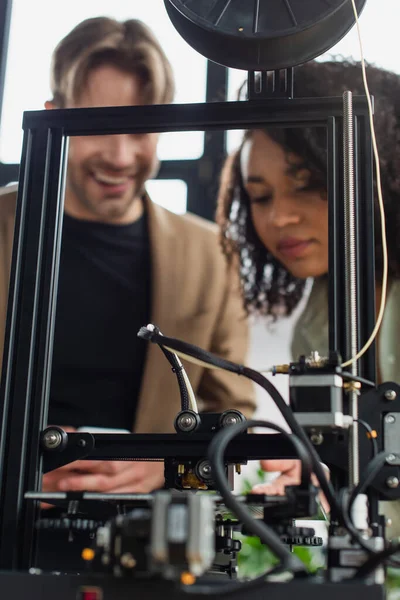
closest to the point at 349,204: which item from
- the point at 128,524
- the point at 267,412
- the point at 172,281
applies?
the point at 128,524

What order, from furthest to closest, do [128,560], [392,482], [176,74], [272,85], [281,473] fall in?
[176,74] → [281,473] → [272,85] → [392,482] → [128,560]

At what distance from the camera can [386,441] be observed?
1023mm

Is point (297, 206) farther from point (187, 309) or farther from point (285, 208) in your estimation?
point (187, 309)

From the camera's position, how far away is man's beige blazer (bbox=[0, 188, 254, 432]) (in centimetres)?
232

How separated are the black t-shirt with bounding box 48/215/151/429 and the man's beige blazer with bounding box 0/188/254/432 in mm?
37

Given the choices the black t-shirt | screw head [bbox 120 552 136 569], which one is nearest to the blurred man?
the black t-shirt

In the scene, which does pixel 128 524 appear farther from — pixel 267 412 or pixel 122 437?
pixel 267 412

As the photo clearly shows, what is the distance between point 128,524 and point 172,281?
169 cm

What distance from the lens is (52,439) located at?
3.66 ft

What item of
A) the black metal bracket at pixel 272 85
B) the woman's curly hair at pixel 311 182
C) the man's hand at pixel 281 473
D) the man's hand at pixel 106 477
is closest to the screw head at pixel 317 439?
the black metal bracket at pixel 272 85

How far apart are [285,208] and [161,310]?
0.51 metres

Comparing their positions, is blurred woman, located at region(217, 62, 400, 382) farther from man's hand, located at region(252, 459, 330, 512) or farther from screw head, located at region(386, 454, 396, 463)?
screw head, located at region(386, 454, 396, 463)

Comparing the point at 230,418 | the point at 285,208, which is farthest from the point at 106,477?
the point at 230,418

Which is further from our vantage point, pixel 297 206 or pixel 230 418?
pixel 297 206
